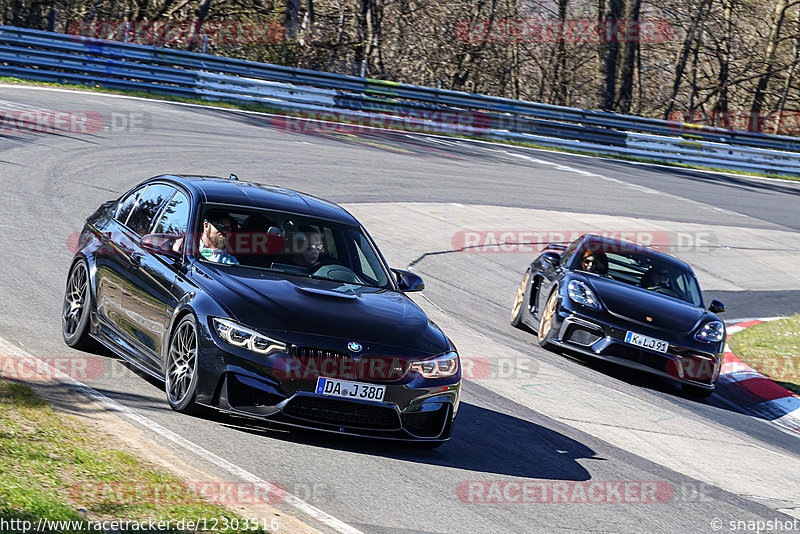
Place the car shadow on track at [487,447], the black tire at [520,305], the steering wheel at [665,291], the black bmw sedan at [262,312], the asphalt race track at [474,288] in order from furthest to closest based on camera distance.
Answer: the black tire at [520,305], the steering wheel at [665,291], the car shadow on track at [487,447], the black bmw sedan at [262,312], the asphalt race track at [474,288]

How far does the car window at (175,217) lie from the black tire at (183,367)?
974 millimetres

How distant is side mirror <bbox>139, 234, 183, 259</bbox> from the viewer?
7352mm

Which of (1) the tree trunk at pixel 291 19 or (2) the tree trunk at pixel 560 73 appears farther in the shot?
(2) the tree trunk at pixel 560 73

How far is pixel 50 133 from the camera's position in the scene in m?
18.2

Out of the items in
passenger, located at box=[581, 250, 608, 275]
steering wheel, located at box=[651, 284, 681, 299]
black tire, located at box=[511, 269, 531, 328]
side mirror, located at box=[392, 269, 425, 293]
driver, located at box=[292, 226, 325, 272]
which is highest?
driver, located at box=[292, 226, 325, 272]

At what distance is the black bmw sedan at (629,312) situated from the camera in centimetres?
1066

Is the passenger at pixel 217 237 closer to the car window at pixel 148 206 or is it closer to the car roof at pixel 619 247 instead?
the car window at pixel 148 206

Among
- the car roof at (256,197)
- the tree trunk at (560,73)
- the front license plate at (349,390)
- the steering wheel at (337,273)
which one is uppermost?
the tree trunk at (560,73)

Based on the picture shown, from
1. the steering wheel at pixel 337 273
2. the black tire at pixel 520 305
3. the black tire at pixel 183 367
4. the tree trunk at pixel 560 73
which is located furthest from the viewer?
the tree trunk at pixel 560 73

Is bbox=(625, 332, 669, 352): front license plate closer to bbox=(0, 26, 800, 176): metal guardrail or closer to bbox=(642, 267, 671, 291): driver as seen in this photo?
bbox=(642, 267, 671, 291): driver

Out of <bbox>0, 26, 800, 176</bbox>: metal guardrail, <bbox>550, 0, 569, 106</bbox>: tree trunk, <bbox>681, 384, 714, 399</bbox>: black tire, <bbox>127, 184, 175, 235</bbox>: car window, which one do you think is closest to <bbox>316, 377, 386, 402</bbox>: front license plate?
<bbox>127, 184, 175, 235</bbox>: car window

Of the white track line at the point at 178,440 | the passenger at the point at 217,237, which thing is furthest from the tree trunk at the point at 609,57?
the white track line at the point at 178,440

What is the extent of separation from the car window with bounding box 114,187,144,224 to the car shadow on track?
7.53ft

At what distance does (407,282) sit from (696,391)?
4.58 metres
